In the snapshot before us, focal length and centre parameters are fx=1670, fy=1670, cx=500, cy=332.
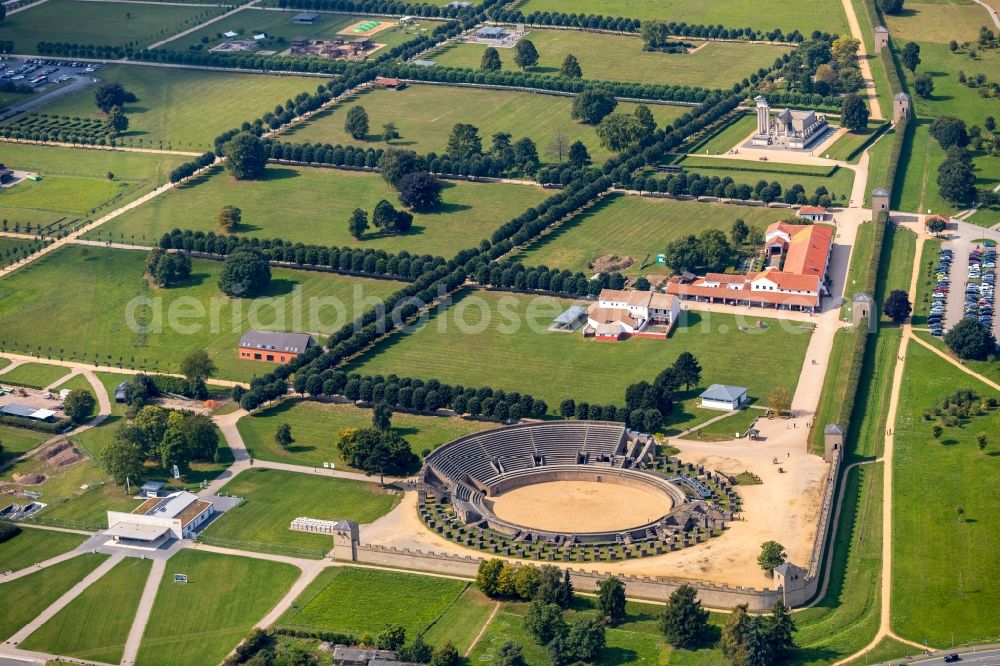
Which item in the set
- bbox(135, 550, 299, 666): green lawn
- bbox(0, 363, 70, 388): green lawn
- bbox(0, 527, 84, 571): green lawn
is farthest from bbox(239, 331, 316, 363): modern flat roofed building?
bbox(135, 550, 299, 666): green lawn

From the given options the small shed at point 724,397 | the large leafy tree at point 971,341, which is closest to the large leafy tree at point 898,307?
the large leafy tree at point 971,341

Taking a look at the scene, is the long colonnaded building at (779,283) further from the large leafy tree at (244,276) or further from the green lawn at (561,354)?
the large leafy tree at (244,276)

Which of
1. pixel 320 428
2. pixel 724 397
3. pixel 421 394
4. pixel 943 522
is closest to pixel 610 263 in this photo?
pixel 724 397

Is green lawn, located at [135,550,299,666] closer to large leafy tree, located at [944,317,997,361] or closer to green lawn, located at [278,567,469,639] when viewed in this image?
green lawn, located at [278,567,469,639]

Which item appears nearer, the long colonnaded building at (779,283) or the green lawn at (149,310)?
the green lawn at (149,310)

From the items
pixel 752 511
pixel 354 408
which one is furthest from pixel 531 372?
pixel 752 511

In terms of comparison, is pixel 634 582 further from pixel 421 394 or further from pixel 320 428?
pixel 320 428
